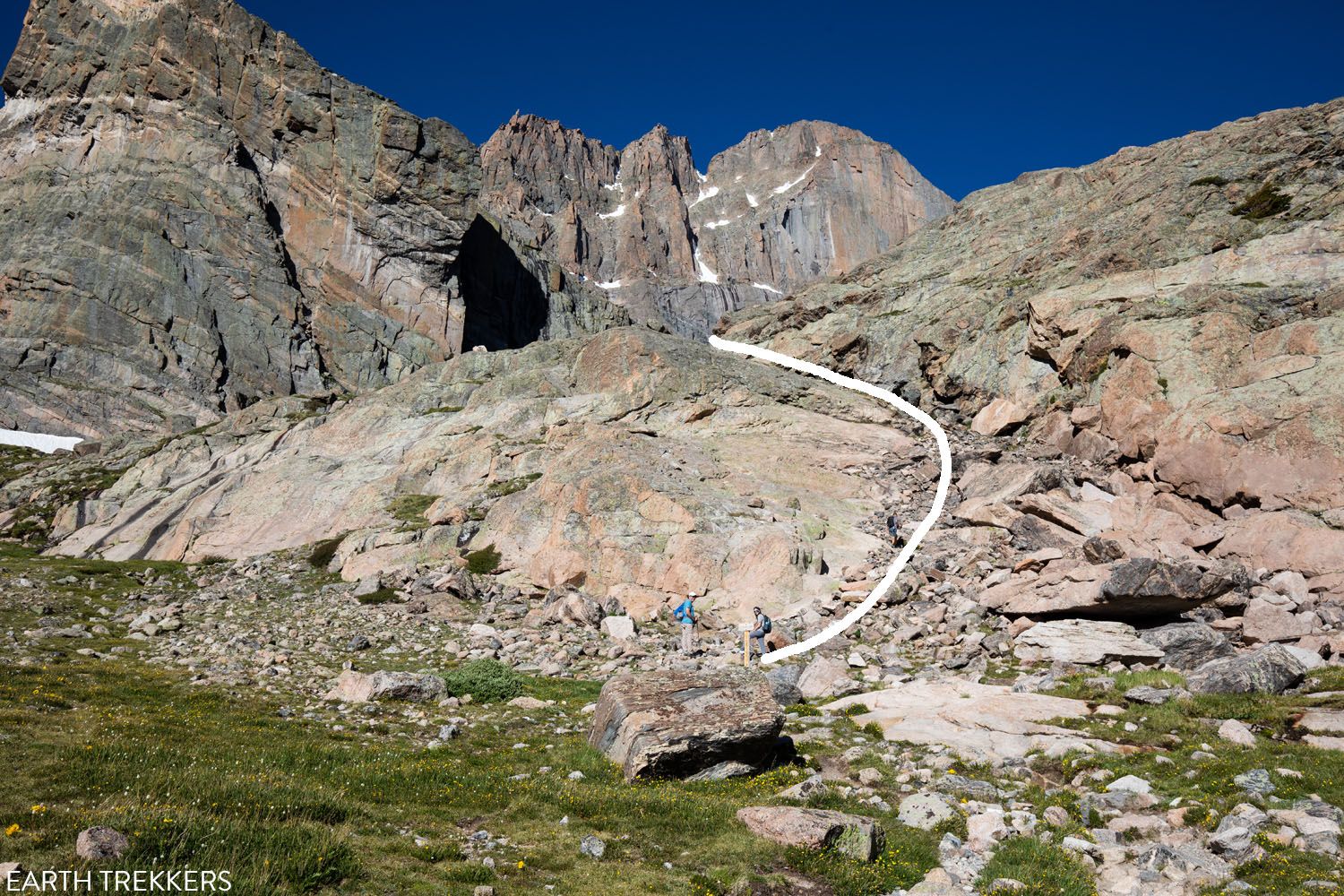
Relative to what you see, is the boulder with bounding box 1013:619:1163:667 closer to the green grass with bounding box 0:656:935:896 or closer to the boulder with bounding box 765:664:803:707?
the boulder with bounding box 765:664:803:707

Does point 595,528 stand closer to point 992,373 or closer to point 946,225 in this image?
point 992,373

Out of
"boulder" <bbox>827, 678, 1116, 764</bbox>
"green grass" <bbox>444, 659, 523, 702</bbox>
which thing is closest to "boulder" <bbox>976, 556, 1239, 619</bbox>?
"boulder" <bbox>827, 678, 1116, 764</bbox>

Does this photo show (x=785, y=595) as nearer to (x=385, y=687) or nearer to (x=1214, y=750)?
(x=385, y=687)

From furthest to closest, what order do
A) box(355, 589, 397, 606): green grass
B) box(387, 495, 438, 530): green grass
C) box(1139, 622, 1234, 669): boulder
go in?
box(387, 495, 438, 530): green grass → box(355, 589, 397, 606): green grass → box(1139, 622, 1234, 669): boulder

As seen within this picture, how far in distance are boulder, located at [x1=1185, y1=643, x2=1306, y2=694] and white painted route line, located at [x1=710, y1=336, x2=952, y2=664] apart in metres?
11.7

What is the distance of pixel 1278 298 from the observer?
40375mm

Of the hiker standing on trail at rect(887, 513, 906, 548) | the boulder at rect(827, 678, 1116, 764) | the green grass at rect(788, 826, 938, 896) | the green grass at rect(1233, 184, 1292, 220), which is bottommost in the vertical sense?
the green grass at rect(788, 826, 938, 896)

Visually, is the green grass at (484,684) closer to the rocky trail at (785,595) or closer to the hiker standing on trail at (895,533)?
the rocky trail at (785,595)

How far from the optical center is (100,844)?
7930 mm

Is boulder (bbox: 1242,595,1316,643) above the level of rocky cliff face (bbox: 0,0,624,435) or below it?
below

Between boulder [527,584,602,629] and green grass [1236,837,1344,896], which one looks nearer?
green grass [1236,837,1344,896]

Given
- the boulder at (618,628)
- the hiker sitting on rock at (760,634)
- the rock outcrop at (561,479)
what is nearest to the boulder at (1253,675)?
the hiker sitting on rock at (760,634)

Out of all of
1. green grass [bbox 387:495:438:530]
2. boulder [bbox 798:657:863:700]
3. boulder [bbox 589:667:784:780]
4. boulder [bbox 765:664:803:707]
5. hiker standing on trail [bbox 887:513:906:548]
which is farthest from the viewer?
green grass [bbox 387:495:438:530]

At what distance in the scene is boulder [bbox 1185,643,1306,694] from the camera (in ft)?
58.2
